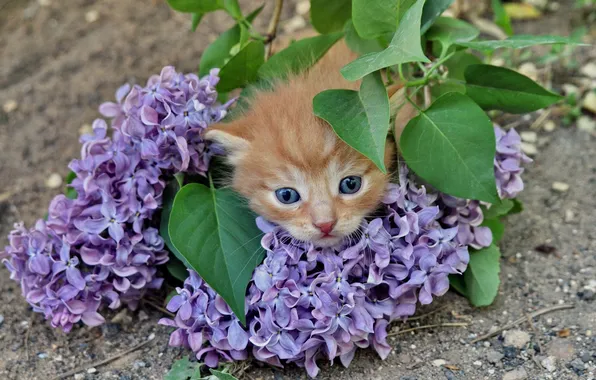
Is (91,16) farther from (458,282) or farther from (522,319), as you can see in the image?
(522,319)

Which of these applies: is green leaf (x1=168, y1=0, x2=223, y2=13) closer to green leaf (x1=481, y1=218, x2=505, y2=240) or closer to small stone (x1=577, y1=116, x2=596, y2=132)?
green leaf (x1=481, y1=218, x2=505, y2=240)

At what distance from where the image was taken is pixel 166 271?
2.58 m

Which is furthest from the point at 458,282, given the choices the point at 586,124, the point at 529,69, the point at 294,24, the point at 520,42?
the point at 294,24

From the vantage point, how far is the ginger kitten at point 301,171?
207 cm

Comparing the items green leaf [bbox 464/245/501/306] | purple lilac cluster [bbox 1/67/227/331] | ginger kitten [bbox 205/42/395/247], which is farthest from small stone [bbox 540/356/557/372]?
purple lilac cluster [bbox 1/67/227/331]

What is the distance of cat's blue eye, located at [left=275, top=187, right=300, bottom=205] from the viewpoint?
2.12 m

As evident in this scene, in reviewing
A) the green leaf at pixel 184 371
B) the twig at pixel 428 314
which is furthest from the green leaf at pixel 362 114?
the green leaf at pixel 184 371

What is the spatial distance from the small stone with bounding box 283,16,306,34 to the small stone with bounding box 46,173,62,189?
154 cm

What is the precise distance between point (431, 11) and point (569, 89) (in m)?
1.48

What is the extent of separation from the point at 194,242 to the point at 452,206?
0.86 metres

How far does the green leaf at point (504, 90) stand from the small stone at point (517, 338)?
72cm

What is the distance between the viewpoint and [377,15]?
2.13m

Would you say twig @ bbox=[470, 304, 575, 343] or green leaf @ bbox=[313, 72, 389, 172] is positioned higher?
green leaf @ bbox=[313, 72, 389, 172]

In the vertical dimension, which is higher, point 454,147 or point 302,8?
point 454,147
